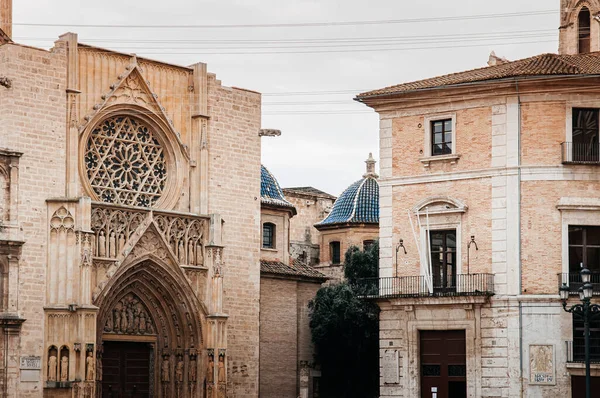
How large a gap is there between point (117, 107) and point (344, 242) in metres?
21.3

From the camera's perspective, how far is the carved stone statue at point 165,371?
41656 millimetres

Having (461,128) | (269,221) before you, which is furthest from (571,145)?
(269,221)

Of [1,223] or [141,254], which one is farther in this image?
[141,254]

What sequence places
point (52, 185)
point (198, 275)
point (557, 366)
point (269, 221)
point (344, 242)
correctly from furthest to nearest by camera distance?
point (344, 242)
point (269, 221)
point (198, 275)
point (52, 185)
point (557, 366)

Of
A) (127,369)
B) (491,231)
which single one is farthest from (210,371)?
(491,231)

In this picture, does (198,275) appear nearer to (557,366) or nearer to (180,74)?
(180,74)

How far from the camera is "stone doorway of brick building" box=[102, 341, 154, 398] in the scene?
40.7 metres

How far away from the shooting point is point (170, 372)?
137ft

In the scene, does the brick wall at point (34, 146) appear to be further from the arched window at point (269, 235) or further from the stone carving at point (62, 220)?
the arched window at point (269, 235)

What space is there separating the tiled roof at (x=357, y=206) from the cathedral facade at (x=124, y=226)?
1598 cm

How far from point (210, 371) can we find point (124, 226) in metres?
5.37

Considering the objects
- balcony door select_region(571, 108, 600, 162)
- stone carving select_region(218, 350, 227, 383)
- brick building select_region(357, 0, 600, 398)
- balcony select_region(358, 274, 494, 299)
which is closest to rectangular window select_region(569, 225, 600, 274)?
brick building select_region(357, 0, 600, 398)

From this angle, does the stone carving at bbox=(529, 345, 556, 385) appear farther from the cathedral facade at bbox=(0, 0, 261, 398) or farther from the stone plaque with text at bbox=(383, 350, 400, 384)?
the cathedral facade at bbox=(0, 0, 261, 398)

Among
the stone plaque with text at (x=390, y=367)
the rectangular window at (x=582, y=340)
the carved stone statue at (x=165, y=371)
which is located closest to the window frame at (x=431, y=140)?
the stone plaque with text at (x=390, y=367)
